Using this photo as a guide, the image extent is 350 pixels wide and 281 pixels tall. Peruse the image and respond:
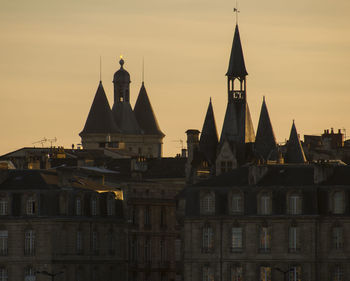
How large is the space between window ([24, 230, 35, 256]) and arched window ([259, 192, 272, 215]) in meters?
18.2

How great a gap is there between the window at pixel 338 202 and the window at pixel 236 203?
7.35 m

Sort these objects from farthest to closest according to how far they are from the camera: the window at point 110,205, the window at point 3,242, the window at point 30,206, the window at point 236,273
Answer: the window at point 110,205 < the window at point 3,242 < the window at point 30,206 < the window at point 236,273

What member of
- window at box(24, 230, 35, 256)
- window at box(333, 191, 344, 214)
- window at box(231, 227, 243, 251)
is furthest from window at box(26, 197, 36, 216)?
window at box(333, 191, 344, 214)

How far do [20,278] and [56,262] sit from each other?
2975 millimetres

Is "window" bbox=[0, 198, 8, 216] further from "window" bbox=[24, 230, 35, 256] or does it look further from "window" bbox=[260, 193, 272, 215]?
"window" bbox=[260, 193, 272, 215]

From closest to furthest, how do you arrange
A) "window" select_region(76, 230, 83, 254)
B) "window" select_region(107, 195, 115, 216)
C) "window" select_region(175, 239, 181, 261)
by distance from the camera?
"window" select_region(76, 230, 83, 254) → "window" select_region(107, 195, 115, 216) → "window" select_region(175, 239, 181, 261)

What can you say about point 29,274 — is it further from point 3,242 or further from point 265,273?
point 265,273

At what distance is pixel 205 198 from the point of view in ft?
470

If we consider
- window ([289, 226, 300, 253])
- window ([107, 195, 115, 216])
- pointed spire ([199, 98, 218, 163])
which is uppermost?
pointed spire ([199, 98, 218, 163])

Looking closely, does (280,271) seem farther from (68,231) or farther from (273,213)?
(68,231)

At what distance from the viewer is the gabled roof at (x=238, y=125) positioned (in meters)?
197

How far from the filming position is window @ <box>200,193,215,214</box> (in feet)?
469

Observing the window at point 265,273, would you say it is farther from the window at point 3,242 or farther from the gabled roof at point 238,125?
the gabled roof at point 238,125

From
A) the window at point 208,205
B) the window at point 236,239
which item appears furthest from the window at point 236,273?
the window at point 208,205
